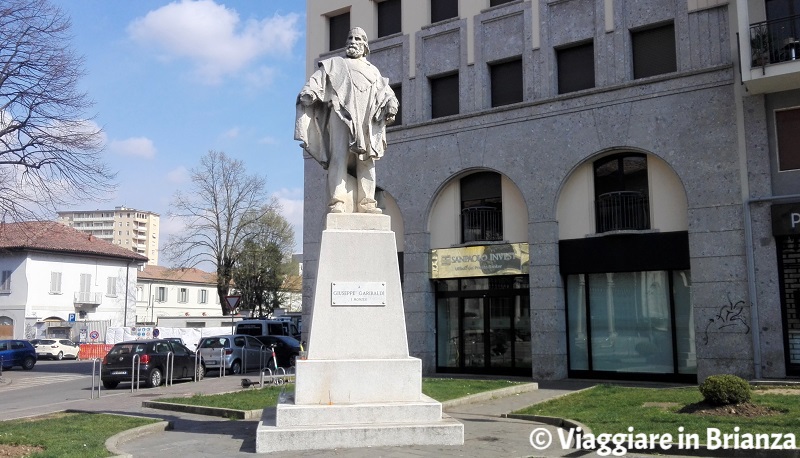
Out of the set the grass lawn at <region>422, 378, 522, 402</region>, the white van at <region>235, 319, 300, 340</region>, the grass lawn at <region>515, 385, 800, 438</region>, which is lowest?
the grass lawn at <region>422, 378, 522, 402</region>

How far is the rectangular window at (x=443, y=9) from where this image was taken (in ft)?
74.9

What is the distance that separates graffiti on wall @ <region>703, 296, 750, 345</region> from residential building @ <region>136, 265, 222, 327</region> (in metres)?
53.1

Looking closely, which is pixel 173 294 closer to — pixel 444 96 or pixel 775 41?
pixel 444 96

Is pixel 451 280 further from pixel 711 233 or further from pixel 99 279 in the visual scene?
pixel 99 279

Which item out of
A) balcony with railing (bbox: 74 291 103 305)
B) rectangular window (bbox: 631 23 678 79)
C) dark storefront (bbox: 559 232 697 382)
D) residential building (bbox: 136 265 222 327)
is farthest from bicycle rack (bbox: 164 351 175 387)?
residential building (bbox: 136 265 222 327)

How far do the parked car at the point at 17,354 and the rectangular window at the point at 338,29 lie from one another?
22.9 metres

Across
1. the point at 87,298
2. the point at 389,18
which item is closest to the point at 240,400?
the point at 389,18

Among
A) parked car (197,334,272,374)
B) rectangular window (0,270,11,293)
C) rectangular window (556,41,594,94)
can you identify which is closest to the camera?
rectangular window (556,41,594,94)

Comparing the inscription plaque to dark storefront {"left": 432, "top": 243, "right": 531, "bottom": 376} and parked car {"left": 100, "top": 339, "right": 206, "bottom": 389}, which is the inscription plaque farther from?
parked car {"left": 100, "top": 339, "right": 206, "bottom": 389}

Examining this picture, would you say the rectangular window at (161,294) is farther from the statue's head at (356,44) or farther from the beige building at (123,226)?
the beige building at (123,226)

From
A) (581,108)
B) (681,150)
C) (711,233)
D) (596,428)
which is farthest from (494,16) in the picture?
(596,428)

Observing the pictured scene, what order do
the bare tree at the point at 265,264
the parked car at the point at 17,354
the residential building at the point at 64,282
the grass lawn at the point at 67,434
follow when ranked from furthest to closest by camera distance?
the bare tree at the point at 265,264, the residential building at the point at 64,282, the parked car at the point at 17,354, the grass lawn at the point at 67,434

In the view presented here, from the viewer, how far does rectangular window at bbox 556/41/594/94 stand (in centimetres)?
1998

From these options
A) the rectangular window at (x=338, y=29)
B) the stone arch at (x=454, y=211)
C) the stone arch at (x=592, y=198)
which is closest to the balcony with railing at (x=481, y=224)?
the stone arch at (x=454, y=211)
